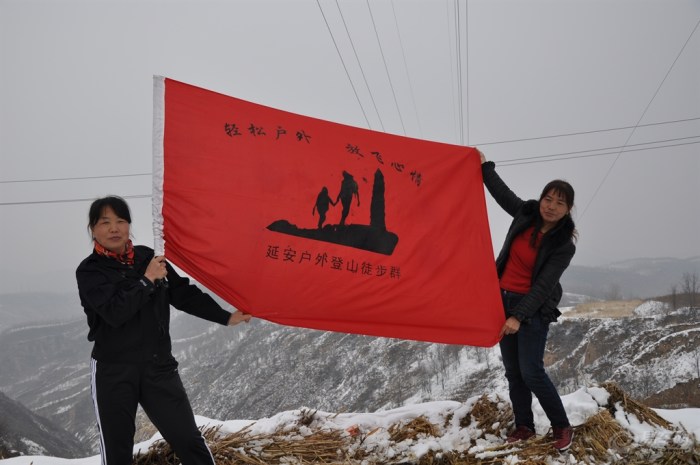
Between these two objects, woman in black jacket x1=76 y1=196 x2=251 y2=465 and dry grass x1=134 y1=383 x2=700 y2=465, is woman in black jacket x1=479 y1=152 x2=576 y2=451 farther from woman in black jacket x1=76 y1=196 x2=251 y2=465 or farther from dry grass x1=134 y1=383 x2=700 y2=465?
woman in black jacket x1=76 y1=196 x2=251 y2=465

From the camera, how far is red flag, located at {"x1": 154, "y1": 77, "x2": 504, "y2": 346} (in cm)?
408

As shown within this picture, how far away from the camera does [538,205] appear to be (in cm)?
417

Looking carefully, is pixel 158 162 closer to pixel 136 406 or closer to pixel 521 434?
pixel 136 406

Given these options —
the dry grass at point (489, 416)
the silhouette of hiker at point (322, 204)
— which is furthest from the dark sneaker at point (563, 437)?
the silhouette of hiker at point (322, 204)

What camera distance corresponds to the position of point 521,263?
4348 millimetres

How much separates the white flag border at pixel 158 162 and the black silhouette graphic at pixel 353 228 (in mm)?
1105

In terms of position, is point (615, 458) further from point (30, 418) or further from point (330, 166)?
point (30, 418)

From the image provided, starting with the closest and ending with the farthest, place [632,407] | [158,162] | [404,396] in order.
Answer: [158,162], [632,407], [404,396]

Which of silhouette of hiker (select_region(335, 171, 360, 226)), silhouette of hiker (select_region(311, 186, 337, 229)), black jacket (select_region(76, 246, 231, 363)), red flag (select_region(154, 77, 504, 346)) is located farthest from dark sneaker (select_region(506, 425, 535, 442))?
black jacket (select_region(76, 246, 231, 363))

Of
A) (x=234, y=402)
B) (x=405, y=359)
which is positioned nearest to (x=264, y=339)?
(x=234, y=402)

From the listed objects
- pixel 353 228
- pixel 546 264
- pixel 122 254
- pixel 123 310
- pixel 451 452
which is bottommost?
pixel 451 452

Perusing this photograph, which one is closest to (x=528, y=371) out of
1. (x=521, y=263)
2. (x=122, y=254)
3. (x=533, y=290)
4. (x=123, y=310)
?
(x=533, y=290)

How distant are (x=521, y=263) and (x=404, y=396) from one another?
8576cm

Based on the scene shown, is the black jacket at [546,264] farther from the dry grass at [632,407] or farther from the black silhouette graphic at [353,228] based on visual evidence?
the dry grass at [632,407]
